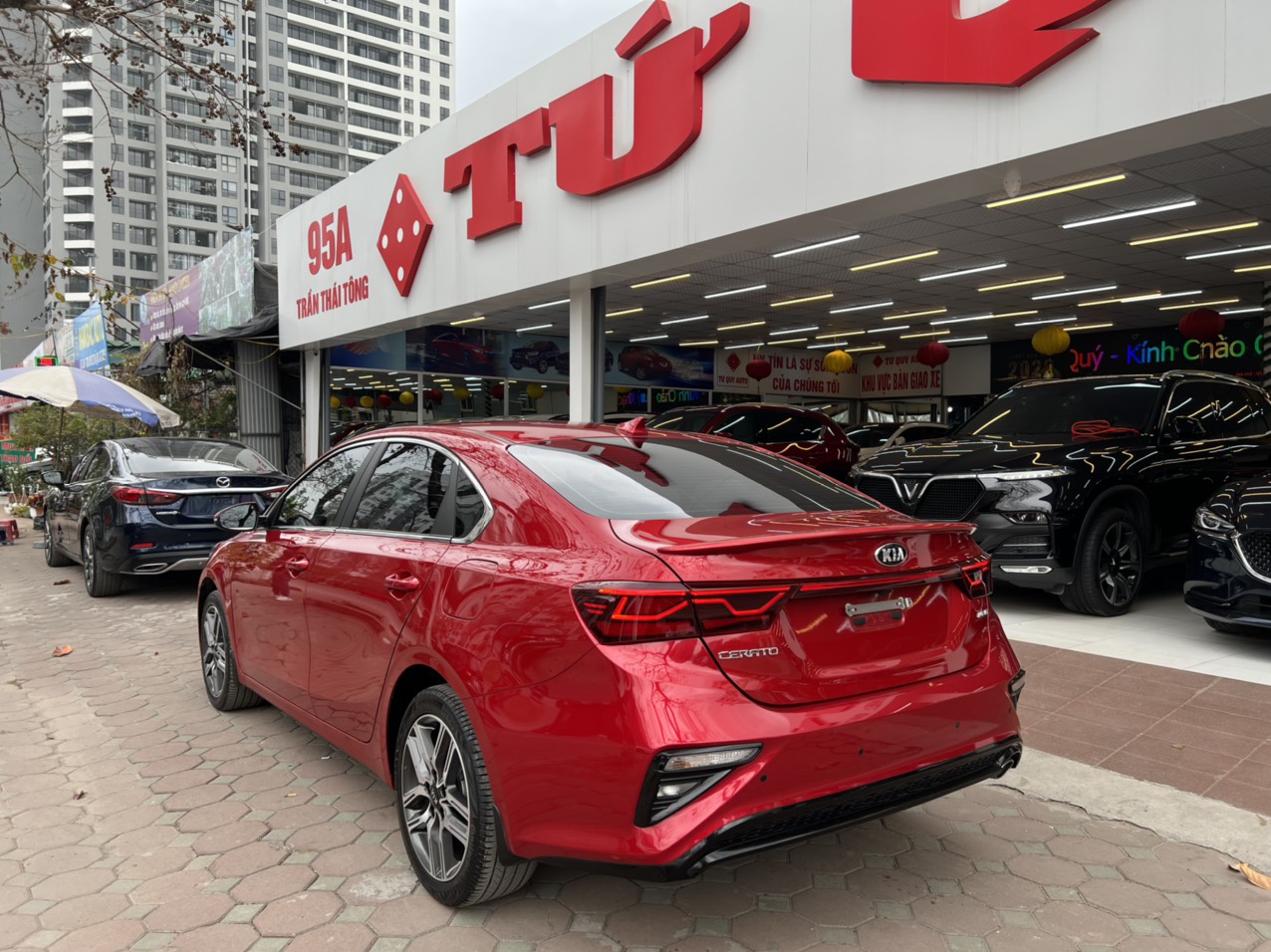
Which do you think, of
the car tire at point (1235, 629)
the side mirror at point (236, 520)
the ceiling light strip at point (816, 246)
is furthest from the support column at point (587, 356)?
the car tire at point (1235, 629)

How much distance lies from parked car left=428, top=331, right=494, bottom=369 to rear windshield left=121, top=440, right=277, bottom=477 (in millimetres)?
10779

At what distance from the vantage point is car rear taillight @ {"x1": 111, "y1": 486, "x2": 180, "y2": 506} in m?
7.60

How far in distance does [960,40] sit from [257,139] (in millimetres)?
79285

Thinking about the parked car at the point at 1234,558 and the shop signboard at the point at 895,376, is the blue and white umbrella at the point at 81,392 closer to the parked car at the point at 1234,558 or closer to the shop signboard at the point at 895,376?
the parked car at the point at 1234,558

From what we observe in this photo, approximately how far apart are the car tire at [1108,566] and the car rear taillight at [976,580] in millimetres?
4019

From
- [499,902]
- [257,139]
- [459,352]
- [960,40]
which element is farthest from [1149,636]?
[257,139]

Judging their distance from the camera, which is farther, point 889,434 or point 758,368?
point 758,368

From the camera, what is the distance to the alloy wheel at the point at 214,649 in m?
4.62

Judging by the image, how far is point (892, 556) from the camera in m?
2.49

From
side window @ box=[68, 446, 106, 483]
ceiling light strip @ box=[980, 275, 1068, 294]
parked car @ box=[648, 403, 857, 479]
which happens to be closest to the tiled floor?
parked car @ box=[648, 403, 857, 479]

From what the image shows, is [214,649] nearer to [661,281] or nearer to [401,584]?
[401,584]

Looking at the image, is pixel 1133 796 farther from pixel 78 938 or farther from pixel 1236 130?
pixel 1236 130

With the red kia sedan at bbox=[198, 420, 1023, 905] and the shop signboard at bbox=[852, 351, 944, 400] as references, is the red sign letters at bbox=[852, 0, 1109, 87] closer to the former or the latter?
the red kia sedan at bbox=[198, 420, 1023, 905]

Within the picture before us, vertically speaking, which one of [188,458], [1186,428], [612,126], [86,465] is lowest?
[86,465]
